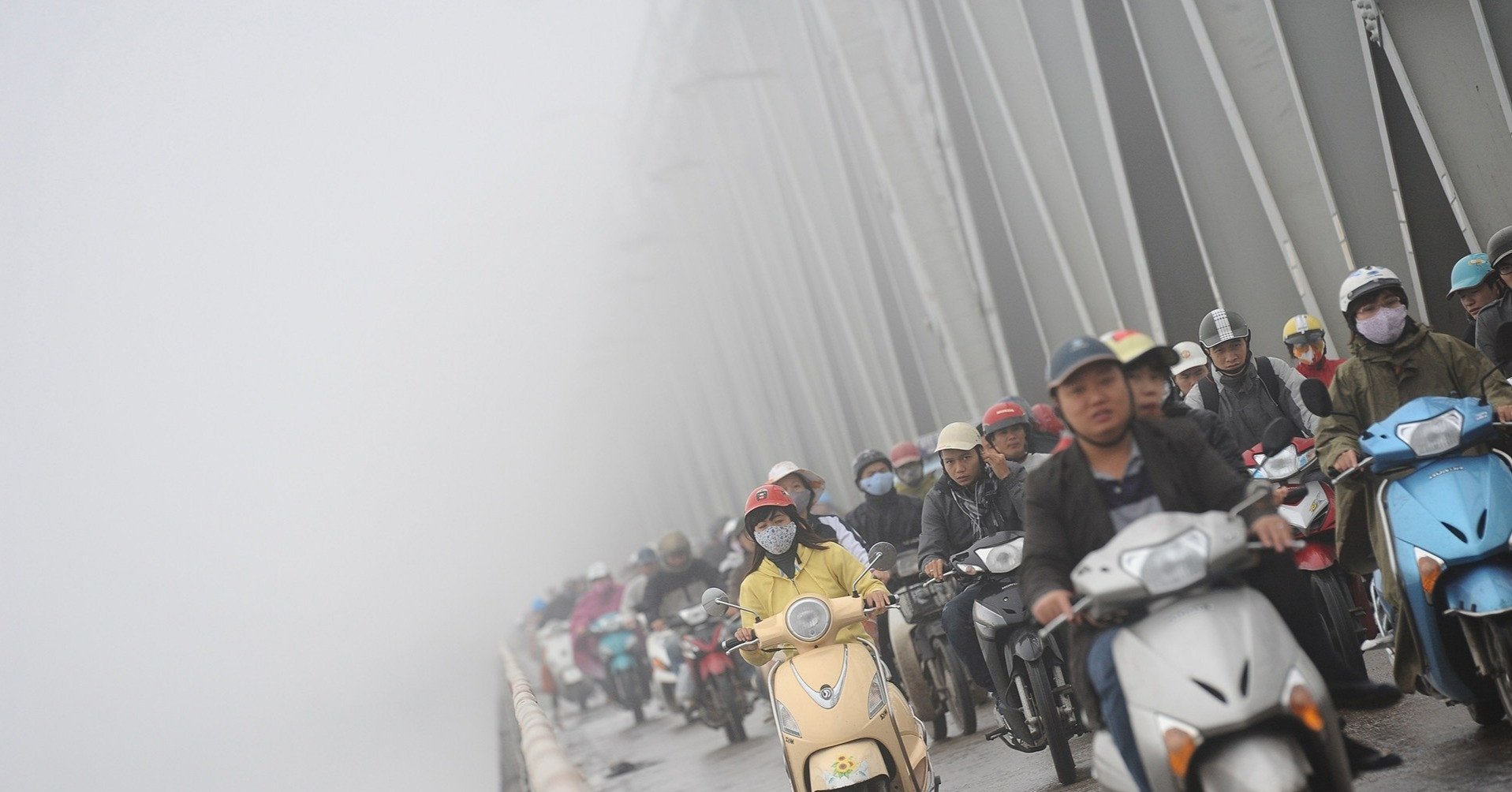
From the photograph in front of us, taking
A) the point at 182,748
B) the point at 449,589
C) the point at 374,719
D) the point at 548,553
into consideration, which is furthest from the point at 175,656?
the point at 374,719

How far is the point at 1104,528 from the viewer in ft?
14.6

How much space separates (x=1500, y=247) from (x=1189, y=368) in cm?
174

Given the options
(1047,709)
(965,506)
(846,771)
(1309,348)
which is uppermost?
(1309,348)

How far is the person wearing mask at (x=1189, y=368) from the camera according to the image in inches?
353

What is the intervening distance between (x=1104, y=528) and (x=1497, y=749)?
214 cm

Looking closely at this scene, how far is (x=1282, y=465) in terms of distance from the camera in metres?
6.95

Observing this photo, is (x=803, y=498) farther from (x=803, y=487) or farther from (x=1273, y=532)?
(x=1273, y=532)

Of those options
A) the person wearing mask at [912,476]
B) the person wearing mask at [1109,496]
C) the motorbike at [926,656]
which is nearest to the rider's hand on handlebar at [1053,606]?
the person wearing mask at [1109,496]

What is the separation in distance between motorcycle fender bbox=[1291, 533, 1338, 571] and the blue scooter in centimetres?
160

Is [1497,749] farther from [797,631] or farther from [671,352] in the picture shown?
[671,352]

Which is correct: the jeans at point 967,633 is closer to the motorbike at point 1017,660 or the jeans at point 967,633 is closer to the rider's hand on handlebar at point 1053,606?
the motorbike at point 1017,660

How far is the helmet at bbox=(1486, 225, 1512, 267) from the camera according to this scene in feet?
26.2

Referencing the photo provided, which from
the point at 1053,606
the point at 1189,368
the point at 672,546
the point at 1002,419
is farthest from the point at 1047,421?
the point at 1053,606

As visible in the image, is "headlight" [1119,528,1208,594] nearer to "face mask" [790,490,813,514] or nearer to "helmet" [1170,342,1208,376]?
"helmet" [1170,342,1208,376]
